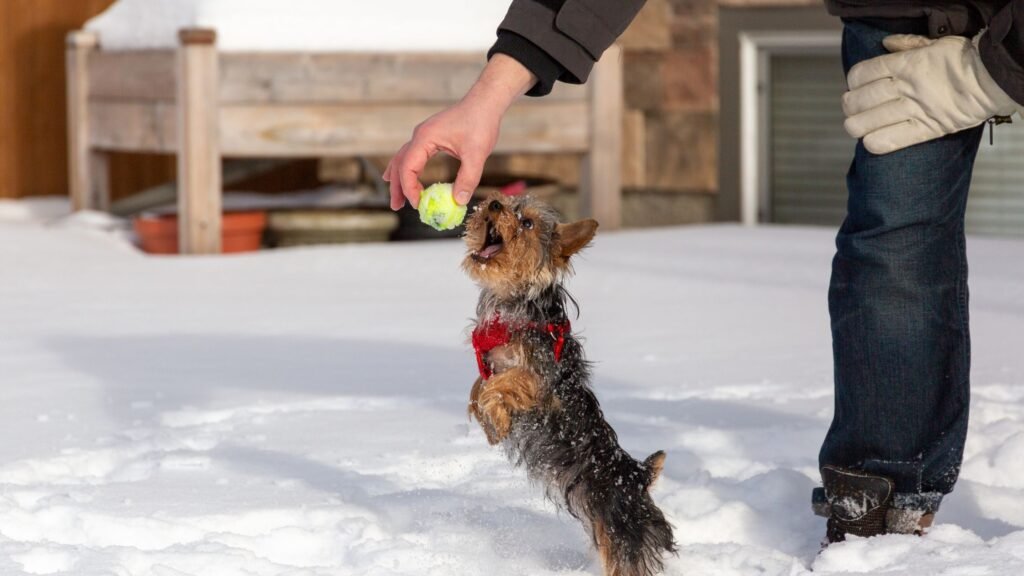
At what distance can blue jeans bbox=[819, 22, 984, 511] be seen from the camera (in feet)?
10.6

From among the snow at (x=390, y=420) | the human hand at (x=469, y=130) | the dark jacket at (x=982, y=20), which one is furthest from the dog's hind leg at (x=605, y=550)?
the dark jacket at (x=982, y=20)

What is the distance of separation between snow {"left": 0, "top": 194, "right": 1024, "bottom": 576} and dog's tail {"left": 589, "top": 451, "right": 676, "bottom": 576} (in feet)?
0.60

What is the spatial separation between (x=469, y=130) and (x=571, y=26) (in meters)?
0.27

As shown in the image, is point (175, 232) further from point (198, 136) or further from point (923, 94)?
point (923, 94)

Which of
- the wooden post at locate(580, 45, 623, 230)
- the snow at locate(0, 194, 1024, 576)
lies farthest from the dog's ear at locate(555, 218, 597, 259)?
the wooden post at locate(580, 45, 623, 230)

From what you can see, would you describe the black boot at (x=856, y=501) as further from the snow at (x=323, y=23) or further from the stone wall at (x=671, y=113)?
the stone wall at (x=671, y=113)

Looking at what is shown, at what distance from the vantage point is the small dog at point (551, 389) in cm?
316

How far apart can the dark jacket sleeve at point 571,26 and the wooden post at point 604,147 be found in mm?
6415

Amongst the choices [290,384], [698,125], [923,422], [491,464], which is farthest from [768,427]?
[698,125]

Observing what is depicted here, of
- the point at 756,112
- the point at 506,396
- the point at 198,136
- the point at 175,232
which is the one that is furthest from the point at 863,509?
the point at 756,112

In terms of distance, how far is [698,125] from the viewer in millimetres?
10289

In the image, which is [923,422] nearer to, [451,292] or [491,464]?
[491,464]

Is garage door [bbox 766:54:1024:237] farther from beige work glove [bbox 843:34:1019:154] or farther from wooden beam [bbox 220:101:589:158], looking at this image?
beige work glove [bbox 843:34:1019:154]

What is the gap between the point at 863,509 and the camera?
3.28 m
